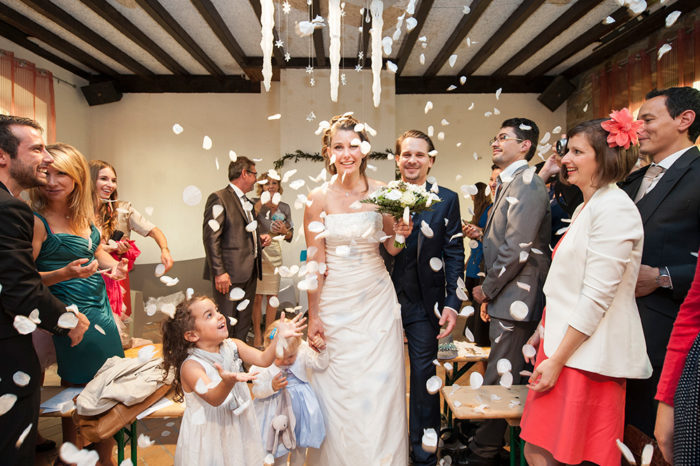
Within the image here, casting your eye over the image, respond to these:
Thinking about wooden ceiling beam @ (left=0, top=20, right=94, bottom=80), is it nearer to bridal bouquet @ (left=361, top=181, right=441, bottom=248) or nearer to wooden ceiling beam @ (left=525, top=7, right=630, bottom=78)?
bridal bouquet @ (left=361, top=181, right=441, bottom=248)

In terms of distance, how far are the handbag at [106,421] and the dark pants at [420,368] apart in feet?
4.76

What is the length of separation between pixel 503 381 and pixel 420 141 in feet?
4.77

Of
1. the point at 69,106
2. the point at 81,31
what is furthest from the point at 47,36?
the point at 69,106

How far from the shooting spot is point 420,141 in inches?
104

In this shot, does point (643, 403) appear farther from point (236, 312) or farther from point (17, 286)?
point (236, 312)

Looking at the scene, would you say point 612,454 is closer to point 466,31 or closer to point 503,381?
point 503,381

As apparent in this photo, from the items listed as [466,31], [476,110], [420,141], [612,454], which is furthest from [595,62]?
[612,454]

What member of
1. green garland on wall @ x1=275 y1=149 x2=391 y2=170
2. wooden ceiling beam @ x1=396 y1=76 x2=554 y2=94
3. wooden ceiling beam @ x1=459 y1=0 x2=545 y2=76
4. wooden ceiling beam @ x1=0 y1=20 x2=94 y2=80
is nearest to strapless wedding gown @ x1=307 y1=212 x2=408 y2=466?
wooden ceiling beam @ x1=459 y1=0 x2=545 y2=76

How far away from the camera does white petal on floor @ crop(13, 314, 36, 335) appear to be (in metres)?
1.69

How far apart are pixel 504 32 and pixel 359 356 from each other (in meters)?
5.72

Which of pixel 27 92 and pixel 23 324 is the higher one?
pixel 27 92

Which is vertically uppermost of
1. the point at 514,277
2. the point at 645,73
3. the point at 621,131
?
the point at 645,73

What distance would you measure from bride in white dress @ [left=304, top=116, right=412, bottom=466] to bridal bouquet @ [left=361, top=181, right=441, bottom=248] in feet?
0.30

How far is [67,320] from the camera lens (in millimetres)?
1935
